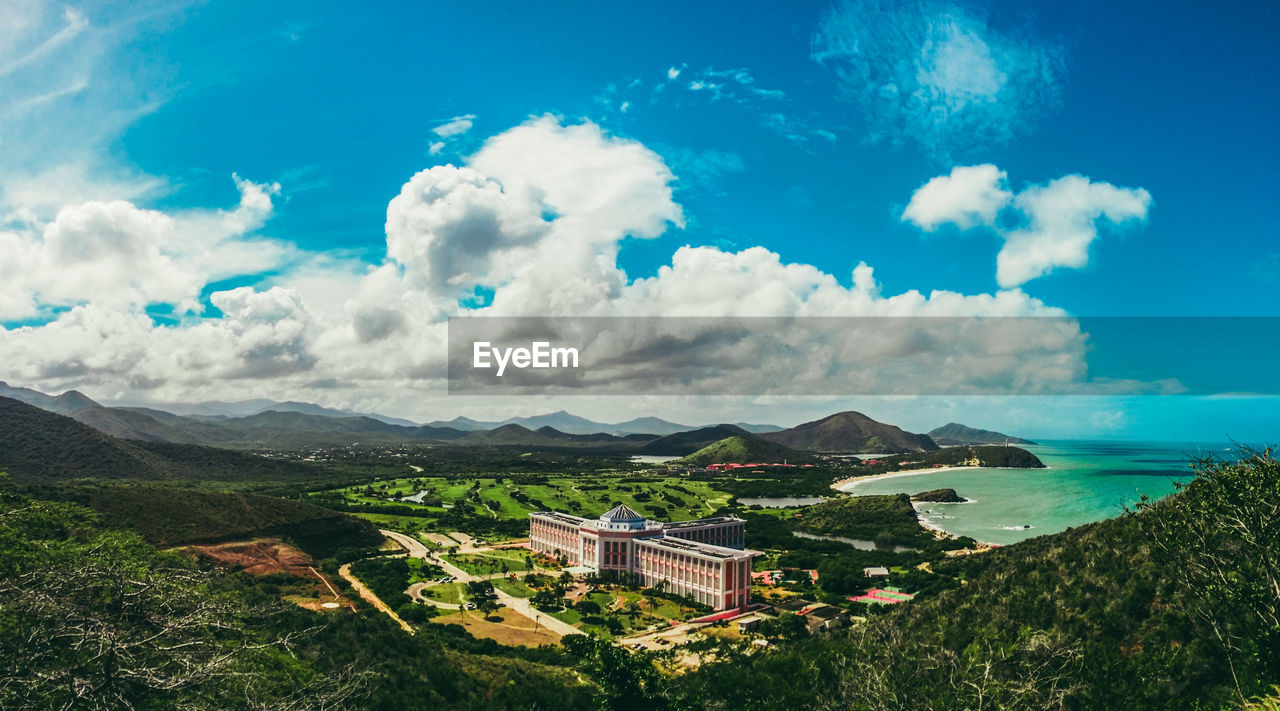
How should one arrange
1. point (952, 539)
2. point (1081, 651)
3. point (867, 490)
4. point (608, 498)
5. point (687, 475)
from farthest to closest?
point (687, 475)
point (867, 490)
point (608, 498)
point (952, 539)
point (1081, 651)

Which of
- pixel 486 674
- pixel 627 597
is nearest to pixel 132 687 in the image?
pixel 486 674

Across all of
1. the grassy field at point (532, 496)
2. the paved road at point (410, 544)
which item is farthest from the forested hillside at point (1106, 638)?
the grassy field at point (532, 496)

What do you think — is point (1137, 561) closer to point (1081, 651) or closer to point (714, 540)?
point (1081, 651)

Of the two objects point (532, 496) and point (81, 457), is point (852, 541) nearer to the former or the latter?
point (532, 496)

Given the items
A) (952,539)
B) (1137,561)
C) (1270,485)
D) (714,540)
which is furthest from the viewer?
(952,539)

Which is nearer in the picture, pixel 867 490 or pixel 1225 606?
pixel 1225 606

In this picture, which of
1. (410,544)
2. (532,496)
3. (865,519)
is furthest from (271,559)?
(865,519)

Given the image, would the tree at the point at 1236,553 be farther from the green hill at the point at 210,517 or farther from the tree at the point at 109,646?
the green hill at the point at 210,517

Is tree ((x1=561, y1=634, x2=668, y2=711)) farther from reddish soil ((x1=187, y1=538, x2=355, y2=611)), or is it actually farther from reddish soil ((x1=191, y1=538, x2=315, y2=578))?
reddish soil ((x1=191, y1=538, x2=315, y2=578))

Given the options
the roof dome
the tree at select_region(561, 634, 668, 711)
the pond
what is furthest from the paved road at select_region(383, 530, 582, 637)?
the pond
